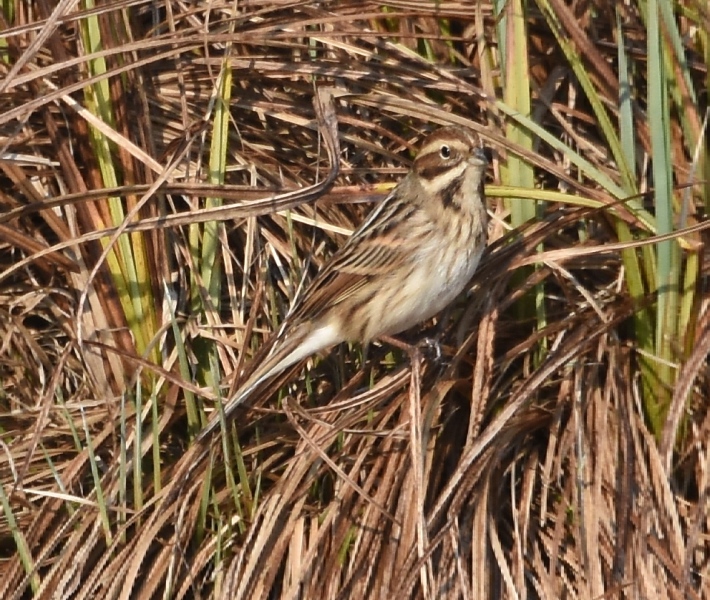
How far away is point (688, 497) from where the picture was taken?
3369mm

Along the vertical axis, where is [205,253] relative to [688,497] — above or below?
above

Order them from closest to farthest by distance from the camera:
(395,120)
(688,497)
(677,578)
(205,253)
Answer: (677,578) → (688,497) → (205,253) → (395,120)

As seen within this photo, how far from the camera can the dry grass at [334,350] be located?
127 inches

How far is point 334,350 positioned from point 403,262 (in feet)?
1.17

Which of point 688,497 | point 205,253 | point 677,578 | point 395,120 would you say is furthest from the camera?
point 395,120

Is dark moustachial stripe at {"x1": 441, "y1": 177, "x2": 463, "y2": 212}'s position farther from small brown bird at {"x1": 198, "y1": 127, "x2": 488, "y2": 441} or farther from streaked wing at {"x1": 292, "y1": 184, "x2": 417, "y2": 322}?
streaked wing at {"x1": 292, "y1": 184, "x2": 417, "y2": 322}

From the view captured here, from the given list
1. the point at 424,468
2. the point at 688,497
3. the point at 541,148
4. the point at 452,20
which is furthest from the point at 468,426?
the point at 452,20

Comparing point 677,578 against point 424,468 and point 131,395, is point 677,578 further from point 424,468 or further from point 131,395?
point 131,395

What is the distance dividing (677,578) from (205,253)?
1.54 metres

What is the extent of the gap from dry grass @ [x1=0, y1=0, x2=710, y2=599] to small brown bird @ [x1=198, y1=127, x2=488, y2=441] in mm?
91

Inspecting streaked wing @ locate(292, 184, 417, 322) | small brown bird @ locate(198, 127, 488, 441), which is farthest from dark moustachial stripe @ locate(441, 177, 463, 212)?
streaked wing @ locate(292, 184, 417, 322)

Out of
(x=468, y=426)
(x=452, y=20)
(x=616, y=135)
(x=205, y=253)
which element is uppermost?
(x=452, y=20)

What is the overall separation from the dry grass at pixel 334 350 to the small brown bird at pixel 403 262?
0.30 feet

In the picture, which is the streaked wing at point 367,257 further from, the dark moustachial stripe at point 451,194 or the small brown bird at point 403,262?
the dark moustachial stripe at point 451,194
